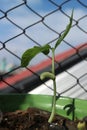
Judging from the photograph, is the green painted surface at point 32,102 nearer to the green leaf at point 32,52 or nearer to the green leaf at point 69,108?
the green leaf at point 69,108

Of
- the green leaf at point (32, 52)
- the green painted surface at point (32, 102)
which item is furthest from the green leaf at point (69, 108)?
the green leaf at point (32, 52)

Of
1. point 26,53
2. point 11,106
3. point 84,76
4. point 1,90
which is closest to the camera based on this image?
point 26,53

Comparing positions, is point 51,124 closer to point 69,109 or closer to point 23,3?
point 69,109

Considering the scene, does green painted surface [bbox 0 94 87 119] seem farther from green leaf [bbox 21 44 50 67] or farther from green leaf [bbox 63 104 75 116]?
green leaf [bbox 21 44 50 67]

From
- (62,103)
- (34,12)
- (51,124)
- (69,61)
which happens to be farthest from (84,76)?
(51,124)

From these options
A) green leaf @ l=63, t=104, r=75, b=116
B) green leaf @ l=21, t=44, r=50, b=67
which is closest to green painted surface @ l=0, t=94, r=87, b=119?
green leaf @ l=63, t=104, r=75, b=116

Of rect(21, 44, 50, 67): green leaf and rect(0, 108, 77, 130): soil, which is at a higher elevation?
rect(21, 44, 50, 67): green leaf

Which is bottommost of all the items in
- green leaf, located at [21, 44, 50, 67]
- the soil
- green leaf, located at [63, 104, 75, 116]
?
the soil

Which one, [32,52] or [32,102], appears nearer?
[32,52]

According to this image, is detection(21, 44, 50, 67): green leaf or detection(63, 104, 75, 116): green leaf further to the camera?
detection(63, 104, 75, 116): green leaf
